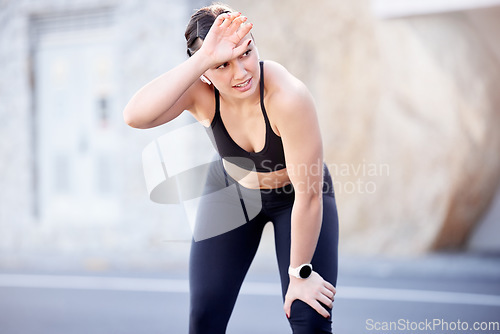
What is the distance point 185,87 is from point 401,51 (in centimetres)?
611

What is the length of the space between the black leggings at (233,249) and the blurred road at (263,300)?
2157 mm

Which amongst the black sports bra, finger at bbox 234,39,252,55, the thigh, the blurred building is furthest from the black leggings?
the blurred building

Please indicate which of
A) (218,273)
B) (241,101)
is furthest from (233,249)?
(241,101)

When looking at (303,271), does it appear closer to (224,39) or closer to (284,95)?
(284,95)

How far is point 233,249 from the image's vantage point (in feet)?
7.90

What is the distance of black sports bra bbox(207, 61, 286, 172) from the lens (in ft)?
7.20

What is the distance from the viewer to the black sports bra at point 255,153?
220cm

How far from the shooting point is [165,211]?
8.34 meters

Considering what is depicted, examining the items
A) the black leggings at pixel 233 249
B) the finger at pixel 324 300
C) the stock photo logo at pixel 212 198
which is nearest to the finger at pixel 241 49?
the stock photo logo at pixel 212 198

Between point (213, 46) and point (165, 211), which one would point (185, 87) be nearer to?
point (213, 46)

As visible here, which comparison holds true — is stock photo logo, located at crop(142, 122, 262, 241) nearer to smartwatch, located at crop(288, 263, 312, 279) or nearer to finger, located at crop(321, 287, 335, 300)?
smartwatch, located at crop(288, 263, 312, 279)

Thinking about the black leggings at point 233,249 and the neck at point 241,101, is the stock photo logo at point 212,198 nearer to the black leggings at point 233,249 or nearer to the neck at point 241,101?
the black leggings at point 233,249

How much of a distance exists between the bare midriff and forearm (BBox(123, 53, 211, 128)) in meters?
0.53

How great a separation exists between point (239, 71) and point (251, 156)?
1.32 feet
